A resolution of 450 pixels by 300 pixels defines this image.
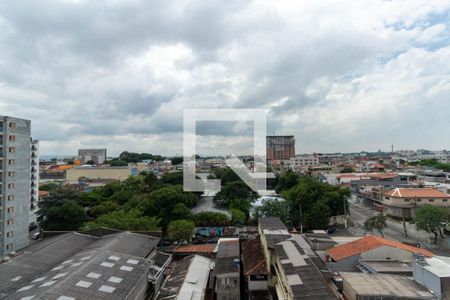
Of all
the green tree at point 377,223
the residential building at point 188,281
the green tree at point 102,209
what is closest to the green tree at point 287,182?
the green tree at point 377,223

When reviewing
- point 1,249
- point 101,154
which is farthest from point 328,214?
point 101,154

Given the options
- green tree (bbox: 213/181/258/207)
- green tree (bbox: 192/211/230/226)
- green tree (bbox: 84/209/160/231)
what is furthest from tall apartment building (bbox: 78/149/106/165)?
green tree (bbox: 84/209/160/231)

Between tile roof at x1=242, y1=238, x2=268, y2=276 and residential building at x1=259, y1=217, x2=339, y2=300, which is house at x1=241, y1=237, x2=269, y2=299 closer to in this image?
tile roof at x1=242, y1=238, x2=268, y2=276

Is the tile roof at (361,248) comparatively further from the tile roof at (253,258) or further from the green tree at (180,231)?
the green tree at (180,231)

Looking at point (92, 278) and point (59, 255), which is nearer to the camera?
point (92, 278)

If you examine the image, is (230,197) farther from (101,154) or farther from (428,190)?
(101,154)
